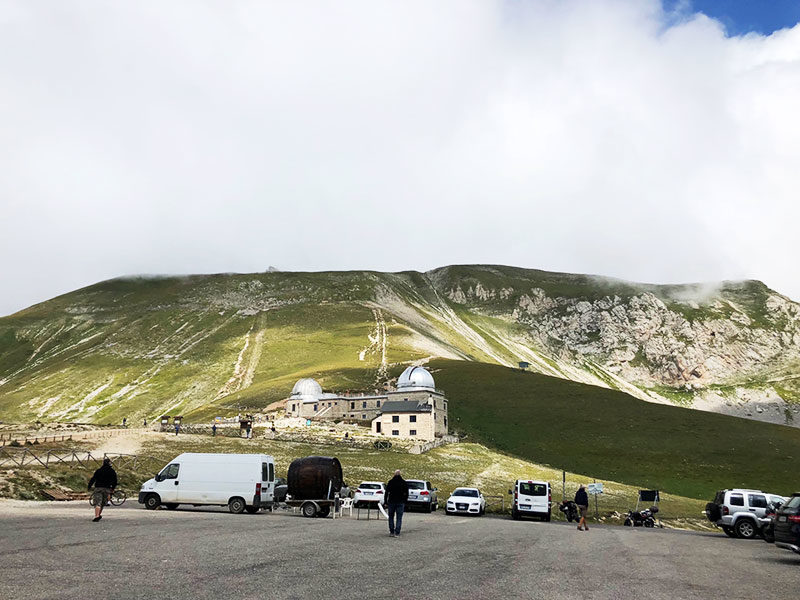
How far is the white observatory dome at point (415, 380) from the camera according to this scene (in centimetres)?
10900

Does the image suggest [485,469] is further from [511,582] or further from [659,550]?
[511,582]

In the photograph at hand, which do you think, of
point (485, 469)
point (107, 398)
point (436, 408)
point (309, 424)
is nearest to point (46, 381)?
point (107, 398)

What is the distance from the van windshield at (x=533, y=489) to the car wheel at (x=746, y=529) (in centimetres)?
1099

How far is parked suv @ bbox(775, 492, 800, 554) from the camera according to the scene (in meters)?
20.6

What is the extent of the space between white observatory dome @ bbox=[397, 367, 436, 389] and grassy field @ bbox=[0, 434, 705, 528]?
67.7ft

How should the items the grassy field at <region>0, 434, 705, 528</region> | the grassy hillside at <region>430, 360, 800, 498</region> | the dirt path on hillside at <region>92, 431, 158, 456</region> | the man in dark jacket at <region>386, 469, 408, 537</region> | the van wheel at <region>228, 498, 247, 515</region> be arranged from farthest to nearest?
the grassy hillside at <region>430, 360, 800, 498</region>, the dirt path on hillside at <region>92, 431, 158, 456</region>, the grassy field at <region>0, 434, 705, 528</region>, the van wheel at <region>228, 498, 247, 515</region>, the man in dark jacket at <region>386, 469, 408, 537</region>

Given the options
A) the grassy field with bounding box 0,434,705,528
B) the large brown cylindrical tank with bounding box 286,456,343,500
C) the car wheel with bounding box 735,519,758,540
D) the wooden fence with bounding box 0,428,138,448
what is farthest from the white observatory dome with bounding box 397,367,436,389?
the car wheel with bounding box 735,519,758,540

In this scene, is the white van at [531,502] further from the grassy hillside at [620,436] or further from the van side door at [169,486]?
the grassy hillside at [620,436]

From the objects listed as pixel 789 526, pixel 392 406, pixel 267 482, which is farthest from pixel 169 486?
pixel 392 406

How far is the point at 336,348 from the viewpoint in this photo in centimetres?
17262

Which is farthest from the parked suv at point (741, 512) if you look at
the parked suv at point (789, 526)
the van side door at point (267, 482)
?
the van side door at point (267, 482)

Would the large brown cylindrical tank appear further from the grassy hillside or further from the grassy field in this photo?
the grassy hillside

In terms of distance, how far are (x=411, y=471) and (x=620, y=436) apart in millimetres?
47324

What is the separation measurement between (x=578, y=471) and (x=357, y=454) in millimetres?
31769
